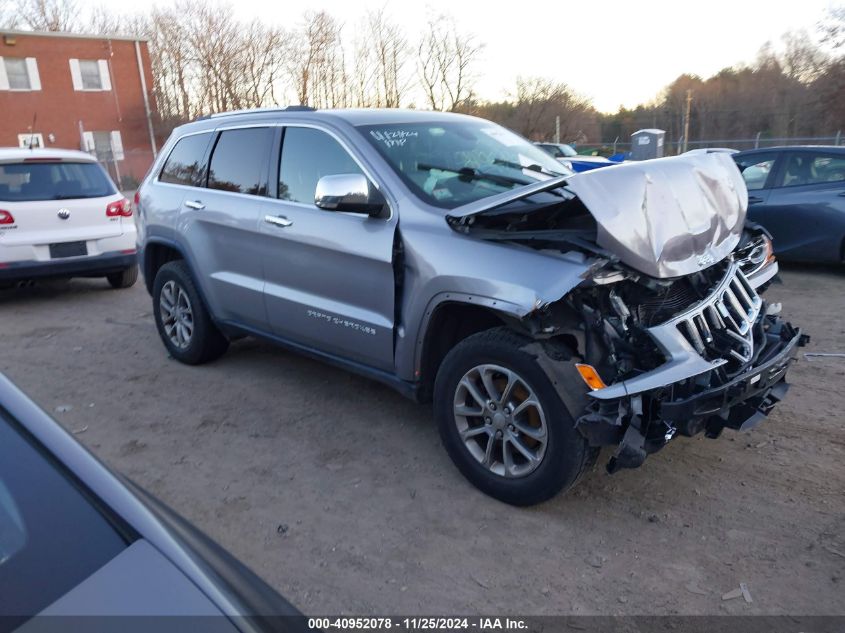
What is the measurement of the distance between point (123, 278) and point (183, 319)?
386 centimetres

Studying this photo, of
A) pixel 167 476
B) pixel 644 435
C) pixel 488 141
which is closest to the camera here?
pixel 644 435

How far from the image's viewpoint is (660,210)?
323cm

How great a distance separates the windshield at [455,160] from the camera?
3922 millimetres

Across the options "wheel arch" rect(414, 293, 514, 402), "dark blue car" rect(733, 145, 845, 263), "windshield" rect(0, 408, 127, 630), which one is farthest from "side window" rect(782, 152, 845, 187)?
"windshield" rect(0, 408, 127, 630)

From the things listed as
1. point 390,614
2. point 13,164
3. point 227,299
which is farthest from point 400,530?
point 13,164

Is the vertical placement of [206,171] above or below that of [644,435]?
above

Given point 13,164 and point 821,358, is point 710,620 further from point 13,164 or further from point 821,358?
point 13,164

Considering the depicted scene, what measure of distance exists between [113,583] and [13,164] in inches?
310

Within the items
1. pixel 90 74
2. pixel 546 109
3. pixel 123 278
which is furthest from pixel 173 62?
pixel 123 278

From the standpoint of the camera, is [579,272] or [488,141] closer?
[579,272]

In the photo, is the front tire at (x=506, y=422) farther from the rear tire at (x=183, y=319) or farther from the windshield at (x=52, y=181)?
the windshield at (x=52, y=181)

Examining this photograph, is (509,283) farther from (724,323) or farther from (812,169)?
(812,169)

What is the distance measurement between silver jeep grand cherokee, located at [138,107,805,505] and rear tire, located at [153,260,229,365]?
27.3 inches

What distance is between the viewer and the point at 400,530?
3.31m
